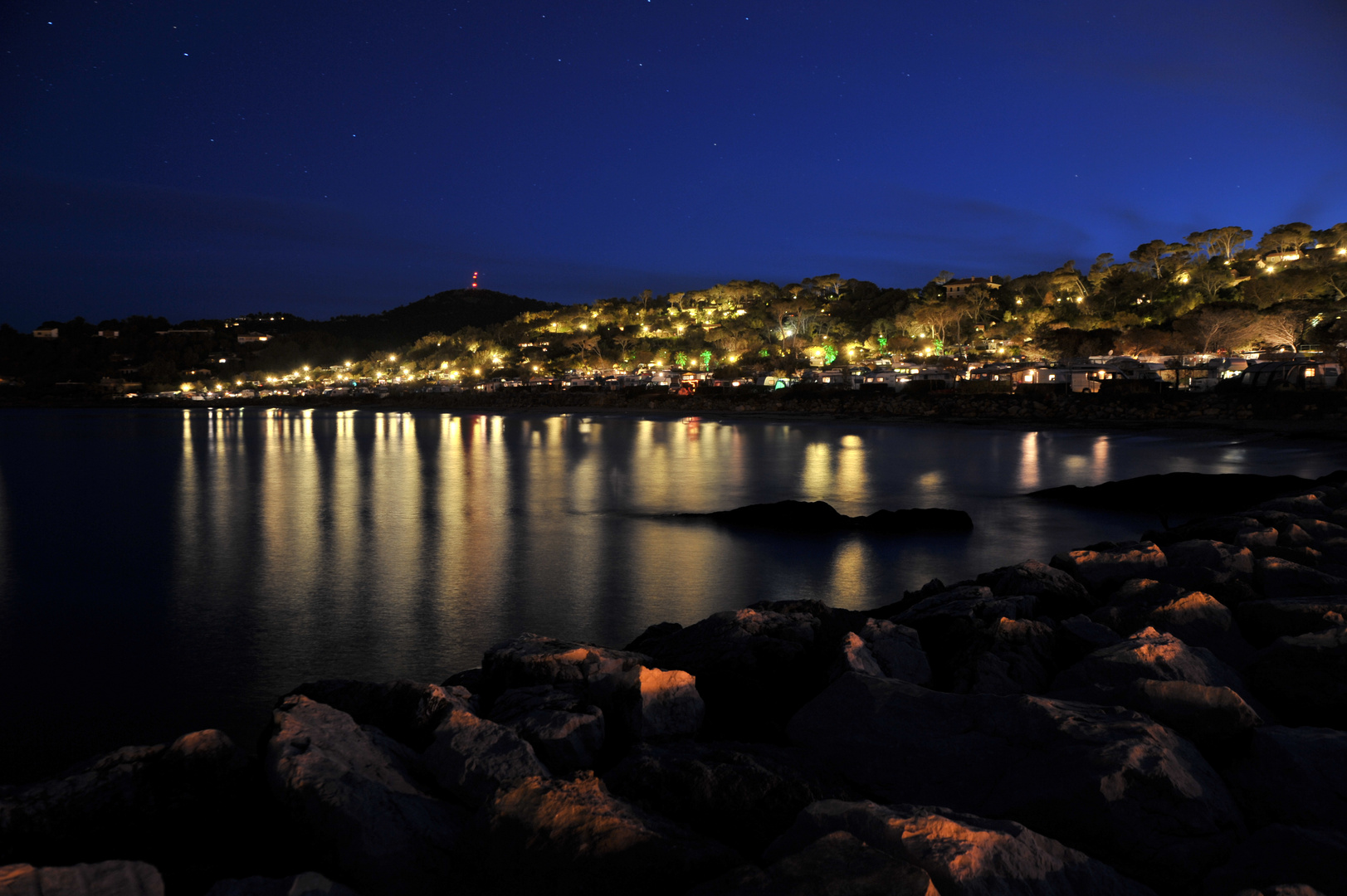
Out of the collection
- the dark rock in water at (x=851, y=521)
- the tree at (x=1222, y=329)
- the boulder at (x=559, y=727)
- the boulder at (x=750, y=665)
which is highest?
the tree at (x=1222, y=329)

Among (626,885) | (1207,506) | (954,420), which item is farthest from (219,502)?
(954,420)

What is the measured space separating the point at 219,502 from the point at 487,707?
1398 cm

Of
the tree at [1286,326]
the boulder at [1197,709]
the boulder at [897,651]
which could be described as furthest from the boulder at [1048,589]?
the tree at [1286,326]

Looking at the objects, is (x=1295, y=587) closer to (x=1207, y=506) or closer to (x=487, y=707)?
(x=487, y=707)

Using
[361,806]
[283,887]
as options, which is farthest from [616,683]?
[283,887]

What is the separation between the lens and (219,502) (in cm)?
1518

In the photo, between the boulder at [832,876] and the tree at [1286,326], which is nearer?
the boulder at [832,876]

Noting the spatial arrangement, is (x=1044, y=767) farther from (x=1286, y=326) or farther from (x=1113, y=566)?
(x=1286, y=326)

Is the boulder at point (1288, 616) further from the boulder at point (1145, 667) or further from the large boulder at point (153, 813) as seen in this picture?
the large boulder at point (153, 813)

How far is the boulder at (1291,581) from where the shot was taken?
4.71m

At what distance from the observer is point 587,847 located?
206 cm

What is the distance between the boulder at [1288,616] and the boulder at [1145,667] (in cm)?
74

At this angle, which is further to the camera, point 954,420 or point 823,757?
point 954,420

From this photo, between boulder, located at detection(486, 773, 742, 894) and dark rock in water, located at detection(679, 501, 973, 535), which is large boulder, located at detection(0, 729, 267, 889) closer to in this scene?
boulder, located at detection(486, 773, 742, 894)
